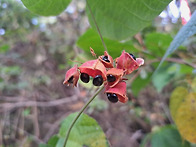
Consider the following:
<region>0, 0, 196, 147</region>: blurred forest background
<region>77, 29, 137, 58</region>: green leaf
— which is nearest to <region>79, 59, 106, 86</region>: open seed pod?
<region>77, 29, 137, 58</region>: green leaf

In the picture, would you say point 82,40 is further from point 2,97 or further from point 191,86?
point 2,97

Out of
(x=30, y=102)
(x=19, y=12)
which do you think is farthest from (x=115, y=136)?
(x=19, y=12)

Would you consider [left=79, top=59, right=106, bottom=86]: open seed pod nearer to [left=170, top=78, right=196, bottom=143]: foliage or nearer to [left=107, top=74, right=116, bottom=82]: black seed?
[left=107, top=74, right=116, bottom=82]: black seed

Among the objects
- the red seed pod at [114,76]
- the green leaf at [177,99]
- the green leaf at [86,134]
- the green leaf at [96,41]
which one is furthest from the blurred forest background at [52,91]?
the red seed pod at [114,76]

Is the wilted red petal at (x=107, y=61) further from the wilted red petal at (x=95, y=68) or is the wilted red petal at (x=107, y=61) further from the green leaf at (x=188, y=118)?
the green leaf at (x=188, y=118)

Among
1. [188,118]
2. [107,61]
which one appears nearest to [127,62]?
[107,61]
